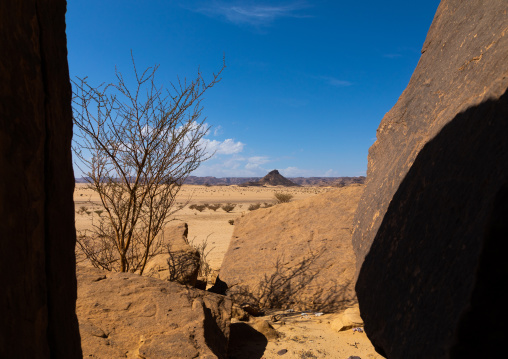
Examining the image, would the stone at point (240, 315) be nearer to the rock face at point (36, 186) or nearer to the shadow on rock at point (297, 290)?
the shadow on rock at point (297, 290)

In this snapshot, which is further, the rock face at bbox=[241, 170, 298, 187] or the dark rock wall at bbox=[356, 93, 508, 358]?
the rock face at bbox=[241, 170, 298, 187]

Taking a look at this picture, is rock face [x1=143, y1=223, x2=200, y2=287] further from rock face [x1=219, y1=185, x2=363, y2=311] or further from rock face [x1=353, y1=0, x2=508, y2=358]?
rock face [x1=353, y1=0, x2=508, y2=358]

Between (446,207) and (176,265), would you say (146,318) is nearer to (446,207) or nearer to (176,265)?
(176,265)

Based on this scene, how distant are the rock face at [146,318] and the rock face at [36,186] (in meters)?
1.16

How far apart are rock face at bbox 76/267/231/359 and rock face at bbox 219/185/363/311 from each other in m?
1.45

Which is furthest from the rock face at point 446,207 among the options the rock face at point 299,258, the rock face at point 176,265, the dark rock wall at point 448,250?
the rock face at point 176,265

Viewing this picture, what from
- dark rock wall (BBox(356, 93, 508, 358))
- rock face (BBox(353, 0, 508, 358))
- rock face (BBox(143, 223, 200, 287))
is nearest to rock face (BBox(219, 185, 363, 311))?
rock face (BBox(143, 223, 200, 287))

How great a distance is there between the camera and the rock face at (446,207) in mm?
1279

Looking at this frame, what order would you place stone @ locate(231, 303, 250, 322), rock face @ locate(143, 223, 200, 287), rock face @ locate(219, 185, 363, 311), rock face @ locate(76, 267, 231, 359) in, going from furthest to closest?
rock face @ locate(143, 223, 200, 287)
rock face @ locate(219, 185, 363, 311)
stone @ locate(231, 303, 250, 322)
rock face @ locate(76, 267, 231, 359)

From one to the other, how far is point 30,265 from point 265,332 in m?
3.23

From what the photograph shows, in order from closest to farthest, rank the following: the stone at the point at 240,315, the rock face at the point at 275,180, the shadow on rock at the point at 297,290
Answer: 1. the stone at the point at 240,315
2. the shadow on rock at the point at 297,290
3. the rock face at the point at 275,180

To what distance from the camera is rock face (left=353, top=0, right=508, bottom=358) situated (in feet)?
4.20

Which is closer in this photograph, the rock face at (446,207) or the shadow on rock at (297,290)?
the rock face at (446,207)

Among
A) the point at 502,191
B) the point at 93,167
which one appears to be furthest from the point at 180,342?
the point at 93,167
